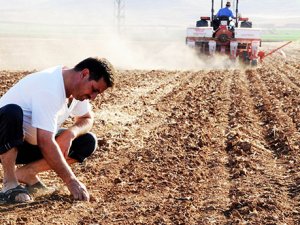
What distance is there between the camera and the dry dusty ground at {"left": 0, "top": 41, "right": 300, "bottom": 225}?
4.81 meters

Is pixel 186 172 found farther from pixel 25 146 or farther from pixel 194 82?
pixel 194 82

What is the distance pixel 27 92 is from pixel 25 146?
1.93ft

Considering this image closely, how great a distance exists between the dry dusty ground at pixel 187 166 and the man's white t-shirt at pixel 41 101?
696 mm

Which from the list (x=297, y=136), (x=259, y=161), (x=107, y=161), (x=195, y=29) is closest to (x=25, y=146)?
(x=107, y=161)

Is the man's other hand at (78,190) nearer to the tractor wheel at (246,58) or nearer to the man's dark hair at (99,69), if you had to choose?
the man's dark hair at (99,69)

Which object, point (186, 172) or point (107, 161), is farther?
point (107, 161)

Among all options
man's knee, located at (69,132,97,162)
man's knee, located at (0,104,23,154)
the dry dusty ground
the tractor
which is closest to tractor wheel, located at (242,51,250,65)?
the tractor

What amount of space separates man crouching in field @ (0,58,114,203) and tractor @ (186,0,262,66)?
58.9 feet

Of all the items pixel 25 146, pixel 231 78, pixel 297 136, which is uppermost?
pixel 25 146

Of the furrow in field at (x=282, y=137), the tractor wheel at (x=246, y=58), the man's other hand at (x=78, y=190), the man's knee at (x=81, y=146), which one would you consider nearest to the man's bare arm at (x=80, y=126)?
the man's knee at (x=81, y=146)

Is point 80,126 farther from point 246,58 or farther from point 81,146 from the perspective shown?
point 246,58

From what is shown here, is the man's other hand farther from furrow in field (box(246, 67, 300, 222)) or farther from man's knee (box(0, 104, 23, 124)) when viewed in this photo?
furrow in field (box(246, 67, 300, 222))

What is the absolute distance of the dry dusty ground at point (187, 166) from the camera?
15.8 ft

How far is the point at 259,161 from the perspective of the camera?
666 cm
